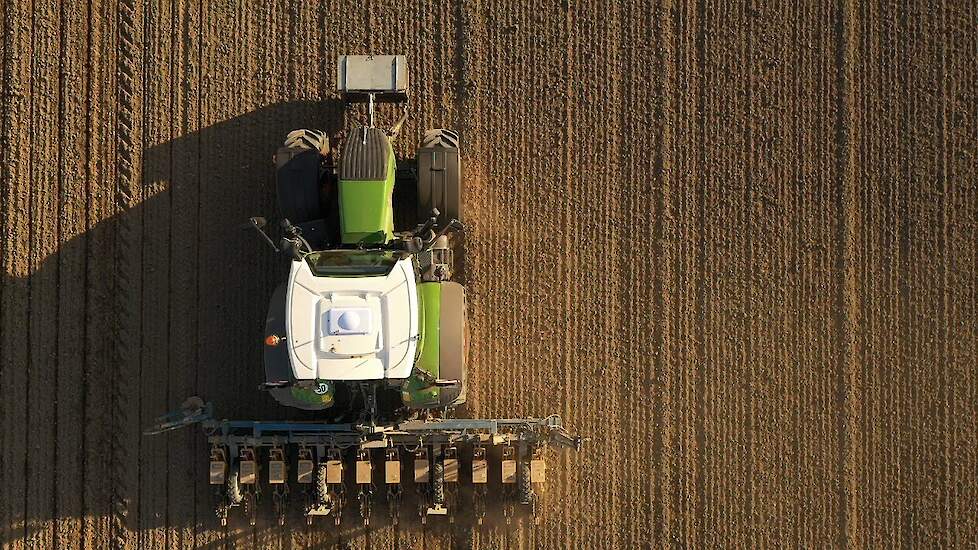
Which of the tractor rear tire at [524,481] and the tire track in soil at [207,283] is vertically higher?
the tire track in soil at [207,283]

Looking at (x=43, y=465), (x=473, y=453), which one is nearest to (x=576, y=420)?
(x=473, y=453)

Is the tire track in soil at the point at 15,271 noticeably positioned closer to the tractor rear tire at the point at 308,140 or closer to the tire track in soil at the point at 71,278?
the tire track in soil at the point at 71,278

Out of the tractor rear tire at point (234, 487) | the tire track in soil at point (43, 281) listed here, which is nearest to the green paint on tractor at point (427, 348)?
the tractor rear tire at point (234, 487)

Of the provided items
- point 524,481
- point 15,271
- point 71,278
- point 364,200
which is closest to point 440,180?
point 364,200

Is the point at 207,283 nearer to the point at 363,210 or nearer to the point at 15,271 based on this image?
the point at 15,271

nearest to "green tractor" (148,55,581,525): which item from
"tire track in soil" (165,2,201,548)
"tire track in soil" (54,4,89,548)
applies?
"tire track in soil" (165,2,201,548)

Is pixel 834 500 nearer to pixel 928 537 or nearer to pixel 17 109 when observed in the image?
pixel 928 537

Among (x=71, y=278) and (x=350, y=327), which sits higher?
(x=71, y=278)

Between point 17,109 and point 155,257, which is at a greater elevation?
point 17,109
